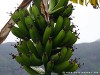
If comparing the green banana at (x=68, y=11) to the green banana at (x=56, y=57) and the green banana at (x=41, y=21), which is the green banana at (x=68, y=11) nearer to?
the green banana at (x=41, y=21)

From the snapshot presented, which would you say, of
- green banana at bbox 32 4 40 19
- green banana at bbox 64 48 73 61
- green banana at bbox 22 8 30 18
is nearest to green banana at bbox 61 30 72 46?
green banana at bbox 64 48 73 61

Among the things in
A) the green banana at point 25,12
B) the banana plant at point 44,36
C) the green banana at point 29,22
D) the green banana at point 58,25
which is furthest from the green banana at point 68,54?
the green banana at point 25,12

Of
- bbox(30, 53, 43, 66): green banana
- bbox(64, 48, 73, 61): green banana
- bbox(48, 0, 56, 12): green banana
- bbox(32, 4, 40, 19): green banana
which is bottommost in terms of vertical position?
bbox(30, 53, 43, 66): green banana

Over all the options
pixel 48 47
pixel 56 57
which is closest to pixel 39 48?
pixel 48 47

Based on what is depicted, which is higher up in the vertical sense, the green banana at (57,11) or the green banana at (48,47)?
the green banana at (57,11)

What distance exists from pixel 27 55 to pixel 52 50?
0.84ft

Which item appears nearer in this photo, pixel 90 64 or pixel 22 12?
pixel 22 12

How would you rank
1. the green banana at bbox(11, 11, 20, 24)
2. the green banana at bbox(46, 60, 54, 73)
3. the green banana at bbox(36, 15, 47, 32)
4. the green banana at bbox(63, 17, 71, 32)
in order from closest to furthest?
1. the green banana at bbox(46, 60, 54, 73)
2. the green banana at bbox(36, 15, 47, 32)
3. the green banana at bbox(63, 17, 71, 32)
4. the green banana at bbox(11, 11, 20, 24)

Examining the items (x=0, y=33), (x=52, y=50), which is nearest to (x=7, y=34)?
(x=0, y=33)

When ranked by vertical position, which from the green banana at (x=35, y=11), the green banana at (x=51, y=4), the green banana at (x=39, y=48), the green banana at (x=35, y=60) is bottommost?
the green banana at (x=35, y=60)

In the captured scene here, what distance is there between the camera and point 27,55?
10.1 feet

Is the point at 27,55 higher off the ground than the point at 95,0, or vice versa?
the point at 95,0

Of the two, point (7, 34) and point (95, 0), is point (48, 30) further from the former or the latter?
point (95, 0)

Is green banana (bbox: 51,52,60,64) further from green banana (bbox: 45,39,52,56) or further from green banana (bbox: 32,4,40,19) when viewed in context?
green banana (bbox: 32,4,40,19)
